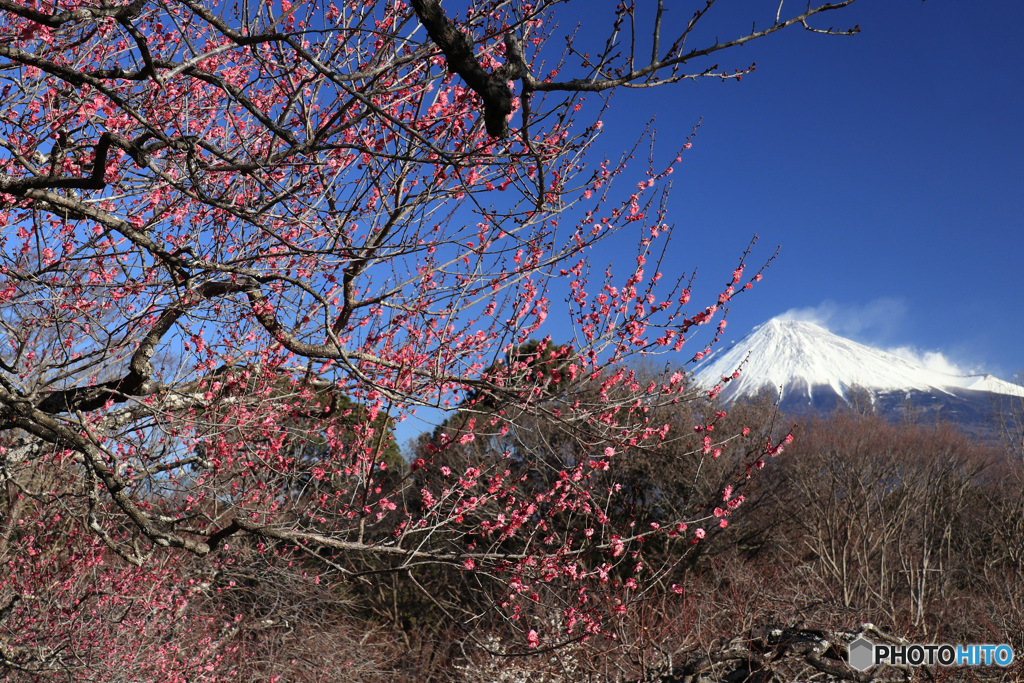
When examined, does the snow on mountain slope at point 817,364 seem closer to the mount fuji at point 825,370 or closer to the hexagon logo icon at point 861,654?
the mount fuji at point 825,370

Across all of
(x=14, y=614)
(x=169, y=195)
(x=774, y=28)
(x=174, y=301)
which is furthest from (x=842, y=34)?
(x=14, y=614)

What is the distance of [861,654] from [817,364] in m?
169

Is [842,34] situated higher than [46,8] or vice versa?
[46,8]

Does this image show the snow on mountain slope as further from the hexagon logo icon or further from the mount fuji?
the hexagon logo icon

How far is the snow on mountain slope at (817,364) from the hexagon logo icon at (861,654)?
449ft

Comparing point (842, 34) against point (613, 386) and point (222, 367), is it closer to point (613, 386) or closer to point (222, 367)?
point (613, 386)

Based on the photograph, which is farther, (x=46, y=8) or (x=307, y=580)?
(x=307, y=580)

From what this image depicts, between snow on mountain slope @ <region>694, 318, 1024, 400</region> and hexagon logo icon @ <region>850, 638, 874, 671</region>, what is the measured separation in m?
137

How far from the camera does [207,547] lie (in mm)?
4941

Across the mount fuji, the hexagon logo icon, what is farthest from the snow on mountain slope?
the hexagon logo icon

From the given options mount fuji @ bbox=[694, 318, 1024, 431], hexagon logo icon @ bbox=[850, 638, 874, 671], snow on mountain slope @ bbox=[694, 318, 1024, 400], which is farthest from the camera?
snow on mountain slope @ bbox=[694, 318, 1024, 400]

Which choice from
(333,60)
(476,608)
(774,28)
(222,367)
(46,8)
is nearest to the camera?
(774,28)

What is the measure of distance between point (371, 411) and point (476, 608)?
881cm

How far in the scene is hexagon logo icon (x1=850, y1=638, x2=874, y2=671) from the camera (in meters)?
4.21
